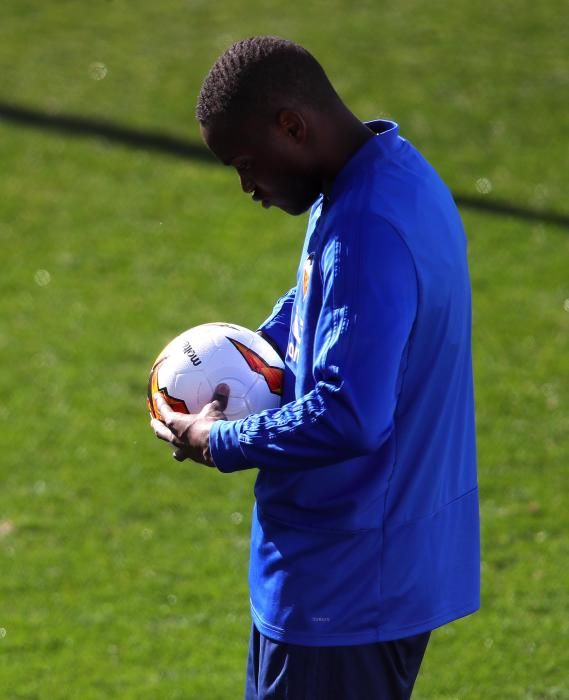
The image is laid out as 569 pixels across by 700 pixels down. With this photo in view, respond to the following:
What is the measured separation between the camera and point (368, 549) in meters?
2.80

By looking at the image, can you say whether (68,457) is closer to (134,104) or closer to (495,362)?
(495,362)

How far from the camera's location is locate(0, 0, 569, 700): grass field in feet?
16.1

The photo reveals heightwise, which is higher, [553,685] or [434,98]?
[553,685]

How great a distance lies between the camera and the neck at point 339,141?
2.66 metres

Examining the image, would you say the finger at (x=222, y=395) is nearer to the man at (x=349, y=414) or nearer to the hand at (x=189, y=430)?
the hand at (x=189, y=430)

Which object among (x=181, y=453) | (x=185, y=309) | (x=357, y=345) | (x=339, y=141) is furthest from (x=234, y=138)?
(x=185, y=309)

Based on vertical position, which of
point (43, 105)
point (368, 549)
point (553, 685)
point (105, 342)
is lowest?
point (43, 105)

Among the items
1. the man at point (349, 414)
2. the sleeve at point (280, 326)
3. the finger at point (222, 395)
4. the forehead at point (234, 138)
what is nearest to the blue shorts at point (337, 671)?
the man at point (349, 414)

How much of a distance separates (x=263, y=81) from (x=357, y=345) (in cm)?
59

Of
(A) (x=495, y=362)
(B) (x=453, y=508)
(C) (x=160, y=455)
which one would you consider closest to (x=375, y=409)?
(B) (x=453, y=508)

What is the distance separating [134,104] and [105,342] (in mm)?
4602

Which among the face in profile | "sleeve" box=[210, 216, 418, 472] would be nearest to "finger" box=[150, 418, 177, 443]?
"sleeve" box=[210, 216, 418, 472]

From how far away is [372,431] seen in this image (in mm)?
2518

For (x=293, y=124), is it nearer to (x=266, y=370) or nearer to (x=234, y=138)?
(x=234, y=138)
